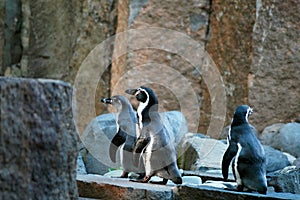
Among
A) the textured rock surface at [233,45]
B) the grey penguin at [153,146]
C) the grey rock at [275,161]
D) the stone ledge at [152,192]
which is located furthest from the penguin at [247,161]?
the textured rock surface at [233,45]

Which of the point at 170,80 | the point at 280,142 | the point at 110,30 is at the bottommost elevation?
the point at 280,142

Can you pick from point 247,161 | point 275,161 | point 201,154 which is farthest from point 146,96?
point 275,161

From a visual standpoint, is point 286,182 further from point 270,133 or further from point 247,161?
point 270,133

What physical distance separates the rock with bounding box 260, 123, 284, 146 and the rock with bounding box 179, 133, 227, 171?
A: 1.02m

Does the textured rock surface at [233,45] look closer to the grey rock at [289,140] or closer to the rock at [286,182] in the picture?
the grey rock at [289,140]

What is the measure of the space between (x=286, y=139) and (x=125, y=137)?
280 centimetres

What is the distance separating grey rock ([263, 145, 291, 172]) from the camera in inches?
227

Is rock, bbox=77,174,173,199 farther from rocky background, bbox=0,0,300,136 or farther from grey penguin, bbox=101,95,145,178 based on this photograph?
rocky background, bbox=0,0,300,136

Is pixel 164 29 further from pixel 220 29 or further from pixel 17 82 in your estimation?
pixel 17 82

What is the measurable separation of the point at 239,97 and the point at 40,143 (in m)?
5.25

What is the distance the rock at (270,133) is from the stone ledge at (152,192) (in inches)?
127

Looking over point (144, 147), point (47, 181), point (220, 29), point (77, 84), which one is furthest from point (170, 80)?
point (47, 181)

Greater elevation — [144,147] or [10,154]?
[10,154]

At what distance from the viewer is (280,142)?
6832mm
